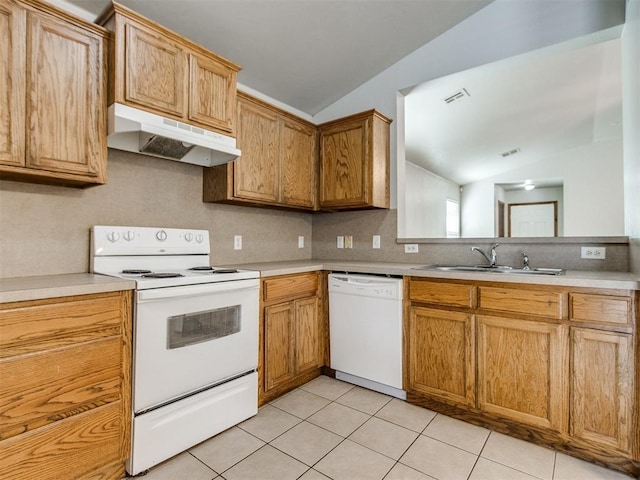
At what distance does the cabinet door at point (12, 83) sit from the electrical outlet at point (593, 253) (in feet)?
10.7

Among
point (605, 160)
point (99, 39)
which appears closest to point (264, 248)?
point (99, 39)

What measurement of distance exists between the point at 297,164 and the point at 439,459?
2393 millimetres

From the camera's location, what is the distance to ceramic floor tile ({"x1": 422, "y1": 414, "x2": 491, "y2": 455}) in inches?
75.1

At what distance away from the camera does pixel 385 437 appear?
78.0 inches

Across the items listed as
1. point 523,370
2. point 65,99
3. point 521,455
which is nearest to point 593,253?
point 523,370

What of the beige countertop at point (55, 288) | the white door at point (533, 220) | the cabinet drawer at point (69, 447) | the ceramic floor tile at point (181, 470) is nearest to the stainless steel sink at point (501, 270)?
the white door at point (533, 220)

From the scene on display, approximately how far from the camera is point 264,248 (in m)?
3.14

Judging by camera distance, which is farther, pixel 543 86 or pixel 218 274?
pixel 543 86

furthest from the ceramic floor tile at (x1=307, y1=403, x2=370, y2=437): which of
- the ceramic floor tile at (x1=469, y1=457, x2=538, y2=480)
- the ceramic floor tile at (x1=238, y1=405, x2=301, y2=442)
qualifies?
the ceramic floor tile at (x1=469, y1=457, x2=538, y2=480)

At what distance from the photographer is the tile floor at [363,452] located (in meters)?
1.66

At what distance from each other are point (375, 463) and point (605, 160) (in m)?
2.82

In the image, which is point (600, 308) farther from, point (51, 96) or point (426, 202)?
point (51, 96)

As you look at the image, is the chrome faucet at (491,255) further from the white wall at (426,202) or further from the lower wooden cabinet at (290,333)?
the white wall at (426,202)

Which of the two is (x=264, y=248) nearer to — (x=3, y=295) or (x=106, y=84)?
(x=106, y=84)
